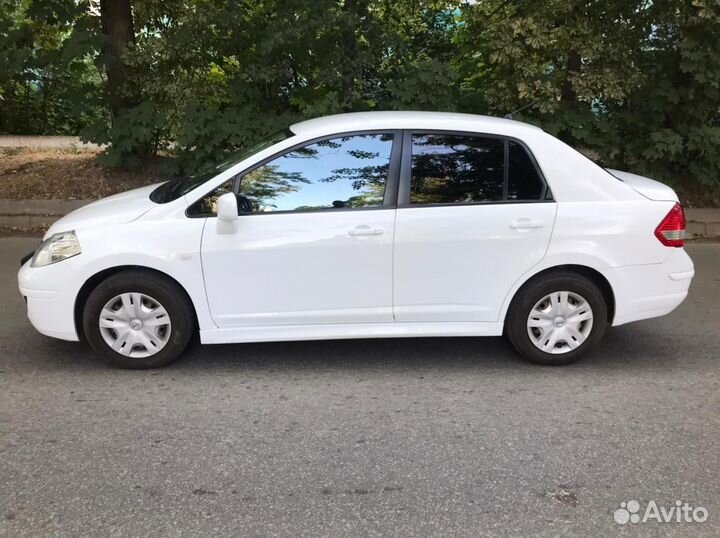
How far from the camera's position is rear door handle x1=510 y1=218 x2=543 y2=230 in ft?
14.3

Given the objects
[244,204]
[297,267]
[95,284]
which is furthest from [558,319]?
[95,284]

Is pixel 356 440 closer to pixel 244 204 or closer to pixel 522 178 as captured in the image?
pixel 244 204

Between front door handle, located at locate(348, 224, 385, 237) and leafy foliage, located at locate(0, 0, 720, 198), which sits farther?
leafy foliage, located at locate(0, 0, 720, 198)

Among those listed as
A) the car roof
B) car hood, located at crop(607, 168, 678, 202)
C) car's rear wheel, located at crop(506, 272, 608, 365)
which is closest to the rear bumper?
car's rear wheel, located at crop(506, 272, 608, 365)

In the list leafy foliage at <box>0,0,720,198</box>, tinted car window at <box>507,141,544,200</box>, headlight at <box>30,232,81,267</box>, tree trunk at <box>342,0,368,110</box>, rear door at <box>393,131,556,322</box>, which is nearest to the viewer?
headlight at <box>30,232,81,267</box>

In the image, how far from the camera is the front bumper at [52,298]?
4.22 metres

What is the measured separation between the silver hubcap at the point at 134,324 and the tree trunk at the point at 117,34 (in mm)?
5451

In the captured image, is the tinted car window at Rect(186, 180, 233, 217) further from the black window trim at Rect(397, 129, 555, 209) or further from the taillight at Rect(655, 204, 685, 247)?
the taillight at Rect(655, 204, 685, 247)

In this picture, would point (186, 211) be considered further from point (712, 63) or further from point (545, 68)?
point (712, 63)

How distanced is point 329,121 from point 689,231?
6088 millimetres

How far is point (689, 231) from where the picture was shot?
8641 mm

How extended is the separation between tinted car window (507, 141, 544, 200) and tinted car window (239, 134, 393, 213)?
2.77 feet

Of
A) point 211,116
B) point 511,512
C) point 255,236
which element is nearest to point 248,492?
point 511,512

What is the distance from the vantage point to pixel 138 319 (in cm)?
430
